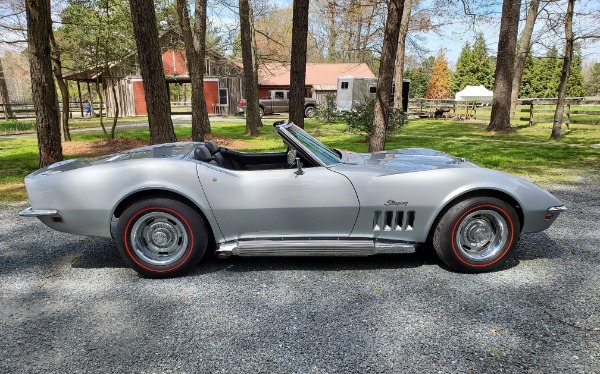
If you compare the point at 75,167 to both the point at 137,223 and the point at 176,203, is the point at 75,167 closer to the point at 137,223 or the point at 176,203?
the point at 137,223

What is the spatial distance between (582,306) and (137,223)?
344 centimetres

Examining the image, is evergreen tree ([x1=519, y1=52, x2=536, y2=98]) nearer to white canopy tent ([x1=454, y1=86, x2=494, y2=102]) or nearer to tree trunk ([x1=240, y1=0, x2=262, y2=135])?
white canopy tent ([x1=454, y1=86, x2=494, y2=102])

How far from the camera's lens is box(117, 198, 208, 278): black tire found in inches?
128

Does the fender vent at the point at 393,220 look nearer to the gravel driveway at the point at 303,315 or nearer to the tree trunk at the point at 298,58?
the gravel driveway at the point at 303,315

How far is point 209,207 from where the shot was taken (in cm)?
329

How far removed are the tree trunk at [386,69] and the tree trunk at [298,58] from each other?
5.98ft

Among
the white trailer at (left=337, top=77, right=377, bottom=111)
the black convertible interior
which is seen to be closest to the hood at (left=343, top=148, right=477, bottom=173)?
the black convertible interior

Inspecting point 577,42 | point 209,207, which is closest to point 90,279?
point 209,207

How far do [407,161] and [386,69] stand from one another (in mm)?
5878

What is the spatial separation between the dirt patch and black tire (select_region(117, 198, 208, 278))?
8.61 metres

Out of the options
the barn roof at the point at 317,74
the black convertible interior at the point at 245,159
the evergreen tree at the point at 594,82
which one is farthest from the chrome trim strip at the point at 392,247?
the evergreen tree at the point at 594,82

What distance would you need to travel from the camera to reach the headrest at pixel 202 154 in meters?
3.57

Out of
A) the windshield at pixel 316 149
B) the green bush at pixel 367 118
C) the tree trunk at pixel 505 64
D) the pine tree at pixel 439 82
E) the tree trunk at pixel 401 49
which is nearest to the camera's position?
the windshield at pixel 316 149

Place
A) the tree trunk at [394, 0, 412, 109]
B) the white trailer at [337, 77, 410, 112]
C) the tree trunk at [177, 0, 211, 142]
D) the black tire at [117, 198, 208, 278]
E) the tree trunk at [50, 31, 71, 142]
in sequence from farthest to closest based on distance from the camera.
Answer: the white trailer at [337, 77, 410, 112] < the tree trunk at [394, 0, 412, 109] < the tree trunk at [177, 0, 211, 142] < the tree trunk at [50, 31, 71, 142] < the black tire at [117, 198, 208, 278]
